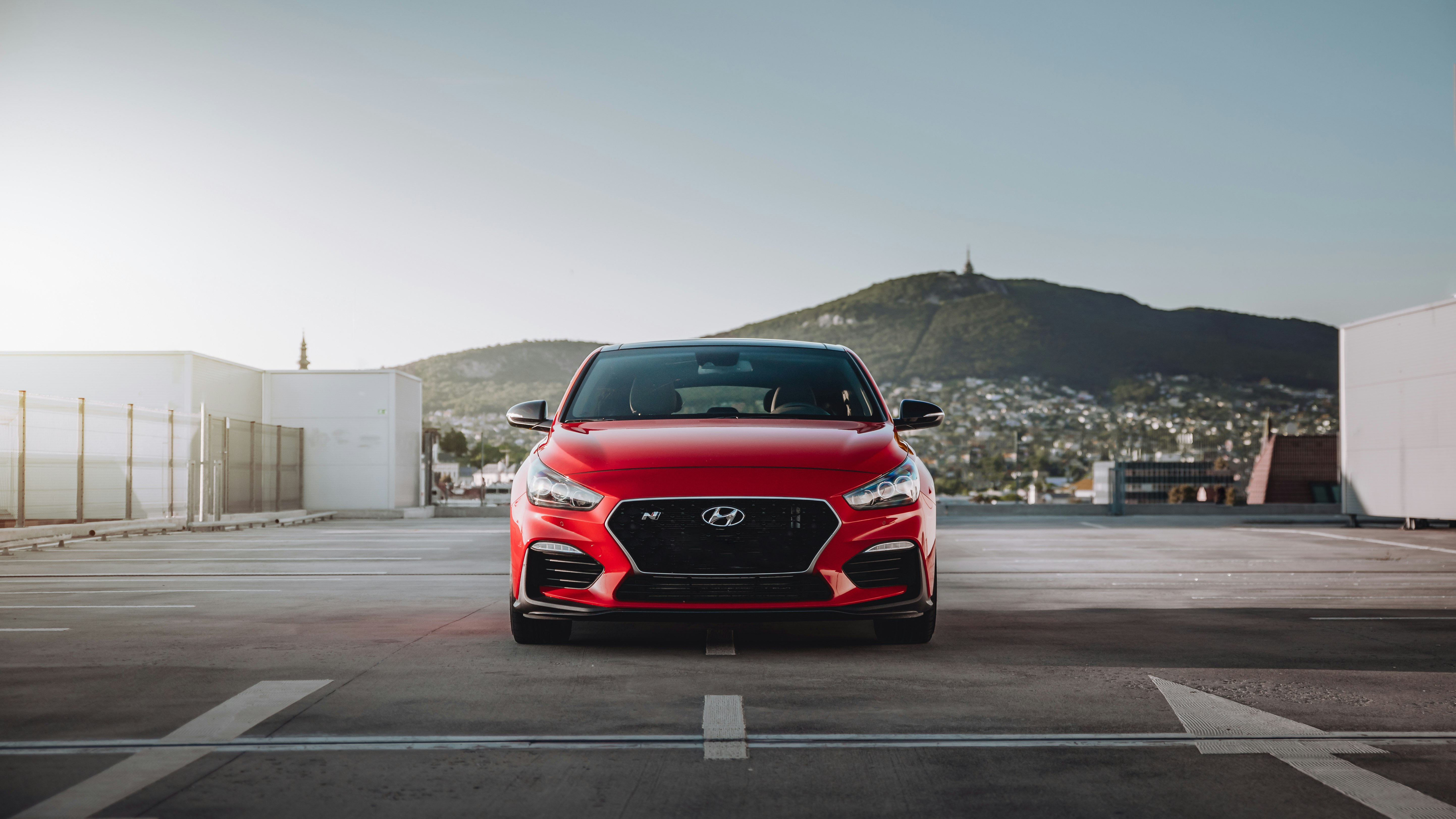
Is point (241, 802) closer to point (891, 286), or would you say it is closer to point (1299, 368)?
point (891, 286)

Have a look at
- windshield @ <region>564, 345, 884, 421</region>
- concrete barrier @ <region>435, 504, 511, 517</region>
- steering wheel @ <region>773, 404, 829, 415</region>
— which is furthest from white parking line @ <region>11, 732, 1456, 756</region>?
concrete barrier @ <region>435, 504, 511, 517</region>

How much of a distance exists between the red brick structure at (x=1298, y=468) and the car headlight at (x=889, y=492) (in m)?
44.9

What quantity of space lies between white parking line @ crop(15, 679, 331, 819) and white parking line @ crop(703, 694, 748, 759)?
1.55 meters

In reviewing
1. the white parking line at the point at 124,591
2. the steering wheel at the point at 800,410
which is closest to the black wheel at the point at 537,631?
the steering wheel at the point at 800,410

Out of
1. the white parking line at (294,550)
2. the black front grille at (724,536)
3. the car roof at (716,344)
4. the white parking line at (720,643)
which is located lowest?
the white parking line at (294,550)

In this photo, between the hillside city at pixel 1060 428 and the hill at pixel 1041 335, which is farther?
the hill at pixel 1041 335

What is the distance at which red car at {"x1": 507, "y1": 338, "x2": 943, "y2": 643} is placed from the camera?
16.7 ft

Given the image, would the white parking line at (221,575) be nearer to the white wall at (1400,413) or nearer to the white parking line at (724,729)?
the white parking line at (724,729)

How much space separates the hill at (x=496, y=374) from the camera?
64.9 meters

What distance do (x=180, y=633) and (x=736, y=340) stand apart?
11.6ft

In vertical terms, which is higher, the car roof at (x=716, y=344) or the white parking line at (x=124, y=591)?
the car roof at (x=716, y=344)

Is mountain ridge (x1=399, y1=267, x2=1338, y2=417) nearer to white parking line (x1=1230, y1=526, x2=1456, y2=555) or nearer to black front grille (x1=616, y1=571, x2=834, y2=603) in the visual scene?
white parking line (x1=1230, y1=526, x2=1456, y2=555)

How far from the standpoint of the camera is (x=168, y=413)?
21.6 metres

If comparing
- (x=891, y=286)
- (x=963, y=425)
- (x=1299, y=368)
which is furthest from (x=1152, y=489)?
(x=963, y=425)
